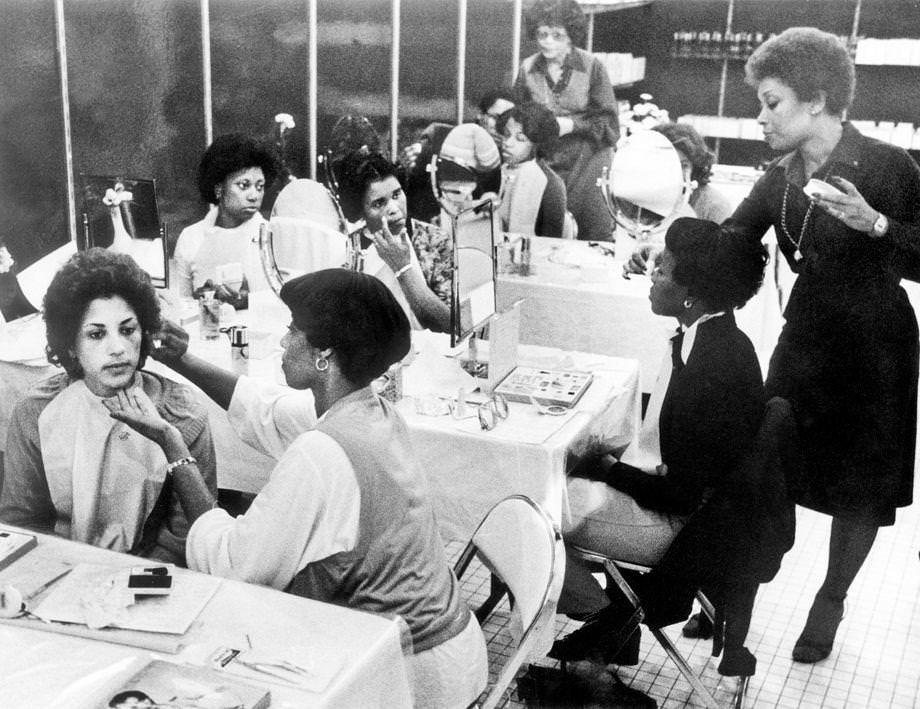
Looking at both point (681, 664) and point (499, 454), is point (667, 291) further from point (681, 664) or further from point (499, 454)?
point (681, 664)

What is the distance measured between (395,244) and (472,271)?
0.96ft

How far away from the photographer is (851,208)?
9.34ft

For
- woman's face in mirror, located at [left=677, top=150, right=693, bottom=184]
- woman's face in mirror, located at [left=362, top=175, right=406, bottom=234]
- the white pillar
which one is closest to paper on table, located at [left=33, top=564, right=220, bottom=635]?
the white pillar

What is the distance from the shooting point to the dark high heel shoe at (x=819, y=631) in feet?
10.1

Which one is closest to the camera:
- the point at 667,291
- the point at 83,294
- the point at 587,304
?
the point at 83,294

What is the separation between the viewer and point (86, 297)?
2145mm

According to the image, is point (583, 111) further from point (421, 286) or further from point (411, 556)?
point (411, 556)

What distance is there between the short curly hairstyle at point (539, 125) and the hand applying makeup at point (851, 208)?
54.0 inches

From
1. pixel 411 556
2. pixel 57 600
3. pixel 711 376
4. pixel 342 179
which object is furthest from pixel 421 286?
pixel 57 600

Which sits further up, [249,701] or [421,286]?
[421,286]

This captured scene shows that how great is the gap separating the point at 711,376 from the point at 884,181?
70 centimetres

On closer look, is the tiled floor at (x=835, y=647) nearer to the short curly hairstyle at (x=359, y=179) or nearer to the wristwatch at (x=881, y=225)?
the wristwatch at (x=881, y=225)

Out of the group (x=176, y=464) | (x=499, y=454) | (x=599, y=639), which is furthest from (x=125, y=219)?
(x=599, y=639)

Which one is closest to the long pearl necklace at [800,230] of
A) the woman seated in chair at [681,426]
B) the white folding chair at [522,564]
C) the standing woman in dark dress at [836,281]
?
the standing woman in dark dress at [836,281]
